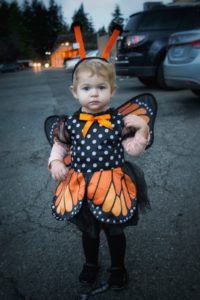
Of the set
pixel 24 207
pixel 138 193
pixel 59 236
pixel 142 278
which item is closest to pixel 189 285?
pixel 142 278

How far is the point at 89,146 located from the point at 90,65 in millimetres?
420

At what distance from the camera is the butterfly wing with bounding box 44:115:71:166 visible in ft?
6.06

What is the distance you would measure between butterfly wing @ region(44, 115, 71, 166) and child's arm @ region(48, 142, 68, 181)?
0.05 m

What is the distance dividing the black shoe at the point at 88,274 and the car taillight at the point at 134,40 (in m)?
7.17

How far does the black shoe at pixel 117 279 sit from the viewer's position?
1.96 metres

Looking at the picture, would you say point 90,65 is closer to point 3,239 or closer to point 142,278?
point 142,278

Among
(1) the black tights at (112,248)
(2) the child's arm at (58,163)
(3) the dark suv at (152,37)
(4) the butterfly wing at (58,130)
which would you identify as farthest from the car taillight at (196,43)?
(1) the black tights at (112,248)

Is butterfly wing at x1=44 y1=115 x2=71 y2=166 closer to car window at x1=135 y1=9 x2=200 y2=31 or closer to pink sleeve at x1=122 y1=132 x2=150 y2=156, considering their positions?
pink sleeve at x1=122 y1=132 x2=150 y2=156

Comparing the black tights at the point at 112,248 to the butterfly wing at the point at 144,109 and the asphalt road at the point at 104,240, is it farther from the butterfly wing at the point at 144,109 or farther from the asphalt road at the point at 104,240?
the butterfly wing at the point at 144,109

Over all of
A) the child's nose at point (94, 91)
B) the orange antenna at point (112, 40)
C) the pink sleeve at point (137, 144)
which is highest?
the orange antenna at point (112, 40)

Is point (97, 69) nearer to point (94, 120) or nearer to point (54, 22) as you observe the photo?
point (94, 120)

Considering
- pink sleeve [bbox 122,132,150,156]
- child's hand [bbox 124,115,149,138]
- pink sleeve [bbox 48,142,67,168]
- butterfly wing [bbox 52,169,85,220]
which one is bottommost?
butterfly wing [bbox 52,169,85,220]

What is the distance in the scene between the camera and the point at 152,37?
822 centimetres

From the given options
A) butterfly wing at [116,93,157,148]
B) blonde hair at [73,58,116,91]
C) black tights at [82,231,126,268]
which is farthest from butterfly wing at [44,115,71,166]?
black tights at [82,231,126,268]
